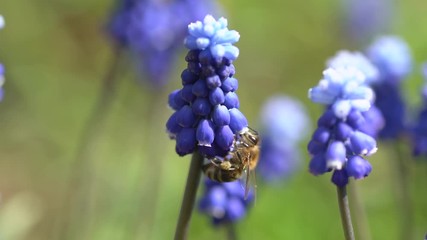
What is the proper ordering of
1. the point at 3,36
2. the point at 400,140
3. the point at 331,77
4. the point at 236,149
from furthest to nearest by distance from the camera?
the point at 3,36, the point at 400,140, the point at 236,149, the point at 331,77

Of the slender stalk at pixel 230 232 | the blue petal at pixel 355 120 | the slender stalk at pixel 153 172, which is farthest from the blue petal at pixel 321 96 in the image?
the slender stalk at pixel 153 172

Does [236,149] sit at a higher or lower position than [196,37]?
lower

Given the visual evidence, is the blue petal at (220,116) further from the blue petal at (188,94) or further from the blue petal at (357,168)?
the blue petal at (357,168)

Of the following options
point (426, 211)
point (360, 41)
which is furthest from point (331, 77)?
point (360, 41)

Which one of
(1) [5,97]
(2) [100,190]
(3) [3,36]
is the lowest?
(2) [100,190]

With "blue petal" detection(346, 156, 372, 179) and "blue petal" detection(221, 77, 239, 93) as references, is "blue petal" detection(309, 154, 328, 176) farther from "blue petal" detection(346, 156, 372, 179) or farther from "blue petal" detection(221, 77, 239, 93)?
"blue petal" detection(221, 77, 239, 93)

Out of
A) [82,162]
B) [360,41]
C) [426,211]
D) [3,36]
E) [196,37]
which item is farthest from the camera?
[360,41]

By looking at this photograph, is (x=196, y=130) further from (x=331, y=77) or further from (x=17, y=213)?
(x=17, y=213)
